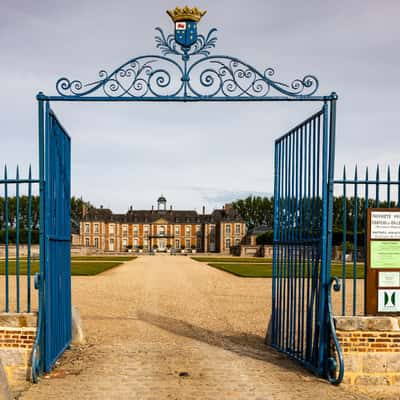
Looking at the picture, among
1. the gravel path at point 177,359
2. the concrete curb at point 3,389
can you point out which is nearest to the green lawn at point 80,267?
the gravel path at point 177,359

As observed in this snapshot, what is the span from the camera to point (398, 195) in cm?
507

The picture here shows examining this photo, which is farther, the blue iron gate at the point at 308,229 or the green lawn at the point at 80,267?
the green lawn at the point at 80,267

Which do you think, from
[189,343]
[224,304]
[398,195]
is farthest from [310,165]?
[224,304]

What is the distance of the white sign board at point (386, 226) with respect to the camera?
5.14 m

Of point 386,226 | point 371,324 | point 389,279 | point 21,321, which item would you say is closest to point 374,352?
point 371,324

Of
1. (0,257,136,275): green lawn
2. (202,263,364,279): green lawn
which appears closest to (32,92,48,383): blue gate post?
(202,263,364,279): green lawn

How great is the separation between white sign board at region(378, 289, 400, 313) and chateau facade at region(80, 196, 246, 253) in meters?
68.3

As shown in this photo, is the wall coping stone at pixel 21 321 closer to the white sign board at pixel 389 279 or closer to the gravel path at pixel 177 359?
the gravel path at pixel 177 359

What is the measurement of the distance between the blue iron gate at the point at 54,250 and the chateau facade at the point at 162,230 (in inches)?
2658

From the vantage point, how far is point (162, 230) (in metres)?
77.4

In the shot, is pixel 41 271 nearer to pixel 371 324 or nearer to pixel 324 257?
pixel 324 257

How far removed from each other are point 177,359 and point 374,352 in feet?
6.88

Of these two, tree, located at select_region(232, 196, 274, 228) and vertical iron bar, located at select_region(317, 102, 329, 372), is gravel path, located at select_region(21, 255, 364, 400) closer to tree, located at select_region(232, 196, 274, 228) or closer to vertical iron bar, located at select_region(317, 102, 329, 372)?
vertical iron bar, located at select_region(317, 102, 329, 372)

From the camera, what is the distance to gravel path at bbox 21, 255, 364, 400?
457 centimetres
